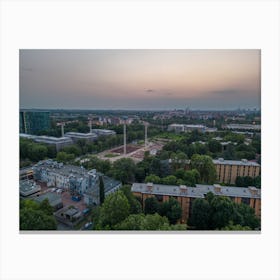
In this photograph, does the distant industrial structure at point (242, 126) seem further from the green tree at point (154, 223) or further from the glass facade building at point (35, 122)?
the glass facade building at point (35, 122)

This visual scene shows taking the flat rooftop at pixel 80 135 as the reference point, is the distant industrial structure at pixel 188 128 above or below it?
above

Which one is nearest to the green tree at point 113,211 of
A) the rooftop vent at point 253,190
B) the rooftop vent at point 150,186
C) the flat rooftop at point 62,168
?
the rooftop vent at point 150,186

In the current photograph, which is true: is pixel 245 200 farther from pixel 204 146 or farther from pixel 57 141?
pixel 57 141

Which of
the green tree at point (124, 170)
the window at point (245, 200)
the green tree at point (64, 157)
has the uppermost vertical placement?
the green tree at point (64, 157)

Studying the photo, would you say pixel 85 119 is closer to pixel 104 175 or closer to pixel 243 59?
pixel 104 175

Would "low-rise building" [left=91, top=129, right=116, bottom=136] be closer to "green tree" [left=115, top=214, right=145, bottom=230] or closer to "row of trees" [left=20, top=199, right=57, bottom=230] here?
"row of trees" [left=20, top=199, right=57, bottom=230]

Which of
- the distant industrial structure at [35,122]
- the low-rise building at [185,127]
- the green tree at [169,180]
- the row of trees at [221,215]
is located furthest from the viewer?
the low-rise building at [185,127]
